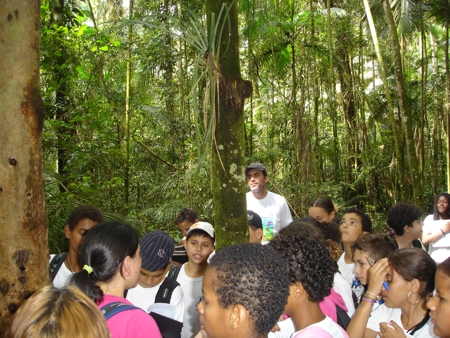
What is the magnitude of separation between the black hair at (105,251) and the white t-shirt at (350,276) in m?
2.12

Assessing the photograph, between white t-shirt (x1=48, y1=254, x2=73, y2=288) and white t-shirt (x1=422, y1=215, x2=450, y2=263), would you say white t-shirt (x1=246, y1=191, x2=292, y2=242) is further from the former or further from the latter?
white t-shirt (x1=48, y1=254, x2=73, y2=288)

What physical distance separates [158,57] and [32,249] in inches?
310

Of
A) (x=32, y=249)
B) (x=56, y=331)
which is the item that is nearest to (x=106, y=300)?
(x=32, y=249)

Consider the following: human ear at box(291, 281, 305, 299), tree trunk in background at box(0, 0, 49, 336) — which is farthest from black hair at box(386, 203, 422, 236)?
tree trunk in background at box(0, 0, 49, 336)

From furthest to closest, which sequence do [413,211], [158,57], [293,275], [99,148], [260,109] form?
[260,109] < [158,57] < [99,148] < [413,211] < [293,275]

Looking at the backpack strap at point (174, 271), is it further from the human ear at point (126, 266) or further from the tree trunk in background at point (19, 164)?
the tree trunk in background at point (19, 164)

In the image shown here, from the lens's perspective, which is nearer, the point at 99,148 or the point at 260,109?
the point at 99,148

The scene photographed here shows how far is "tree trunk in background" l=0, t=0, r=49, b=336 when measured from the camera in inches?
69.3

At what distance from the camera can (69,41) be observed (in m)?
5.83

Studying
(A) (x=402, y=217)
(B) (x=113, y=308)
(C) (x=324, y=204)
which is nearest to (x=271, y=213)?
(C) (x=324, y=204)

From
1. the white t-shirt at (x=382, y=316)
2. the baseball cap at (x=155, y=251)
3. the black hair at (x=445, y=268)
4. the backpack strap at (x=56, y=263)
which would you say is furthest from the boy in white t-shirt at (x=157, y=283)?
the black hair at (x=445, y=268)

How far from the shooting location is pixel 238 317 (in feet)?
5.04

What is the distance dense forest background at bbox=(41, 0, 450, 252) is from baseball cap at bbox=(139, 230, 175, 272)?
1.87 ft

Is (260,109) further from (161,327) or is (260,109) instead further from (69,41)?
(161,327)
